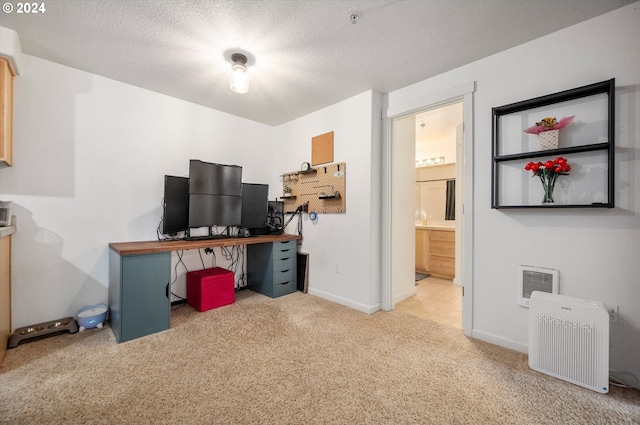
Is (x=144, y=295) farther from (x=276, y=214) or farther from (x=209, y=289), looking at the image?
→ (x=276, y=214)

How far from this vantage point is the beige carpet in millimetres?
1393

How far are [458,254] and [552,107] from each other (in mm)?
2476

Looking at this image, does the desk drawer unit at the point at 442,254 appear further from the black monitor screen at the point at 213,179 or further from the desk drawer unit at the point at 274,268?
the black monitor screen at the point at 213,179

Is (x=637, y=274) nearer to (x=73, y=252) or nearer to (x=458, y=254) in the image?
(x=458, y=254)

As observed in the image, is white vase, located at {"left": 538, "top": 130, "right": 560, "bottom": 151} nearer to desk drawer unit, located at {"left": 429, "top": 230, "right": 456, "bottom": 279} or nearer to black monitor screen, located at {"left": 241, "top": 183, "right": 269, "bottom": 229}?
desk drawer unit, located at {"left": 429, "top": 230, "right": 456, "bottom": 279}

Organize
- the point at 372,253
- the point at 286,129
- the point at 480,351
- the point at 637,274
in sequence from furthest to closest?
1. the point at 286,129
2. the point at 372,253
3. the point at 480,351
4. the point at 637,274

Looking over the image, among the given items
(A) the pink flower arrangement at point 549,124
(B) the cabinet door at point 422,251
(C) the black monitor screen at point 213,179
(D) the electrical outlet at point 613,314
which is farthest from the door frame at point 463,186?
→ (B) the cabinet door at point 422,251

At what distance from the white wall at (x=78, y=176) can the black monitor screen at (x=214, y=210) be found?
492 mm

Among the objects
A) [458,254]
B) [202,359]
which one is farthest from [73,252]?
[458,254]

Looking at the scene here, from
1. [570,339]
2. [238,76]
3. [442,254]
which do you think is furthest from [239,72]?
[442,254]

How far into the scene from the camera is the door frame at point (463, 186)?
2.30 meters

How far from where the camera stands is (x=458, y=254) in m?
3.95

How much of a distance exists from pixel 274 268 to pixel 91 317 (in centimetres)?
177

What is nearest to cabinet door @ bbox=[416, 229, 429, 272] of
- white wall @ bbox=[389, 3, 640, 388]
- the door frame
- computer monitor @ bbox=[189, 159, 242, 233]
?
the door frame
